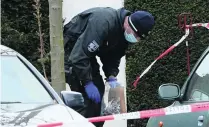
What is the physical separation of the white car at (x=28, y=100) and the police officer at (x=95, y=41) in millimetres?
1372

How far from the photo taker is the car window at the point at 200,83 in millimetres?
5365

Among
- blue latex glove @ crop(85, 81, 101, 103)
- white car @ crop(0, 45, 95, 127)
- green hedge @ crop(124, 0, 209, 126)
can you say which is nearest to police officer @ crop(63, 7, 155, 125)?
blue latex glove @ crop(85, 81, 101, 103)

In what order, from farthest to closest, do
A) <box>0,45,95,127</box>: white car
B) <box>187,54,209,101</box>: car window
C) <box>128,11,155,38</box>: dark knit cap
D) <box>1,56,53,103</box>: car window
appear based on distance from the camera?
<box>128,11,155,38</box>: dark knit cap → <box>187,54,209,101</box>: car window → <box>1,56,53,103</box>: car window → <box>0,45,95,127</box>: white car

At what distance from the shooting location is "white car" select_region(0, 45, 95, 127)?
4.32m

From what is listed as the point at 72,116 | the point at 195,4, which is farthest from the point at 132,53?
the point at 72,116

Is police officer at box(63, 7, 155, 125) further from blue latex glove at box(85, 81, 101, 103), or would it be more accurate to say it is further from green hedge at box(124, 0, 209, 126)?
green hedge at box(124, 0, 209, 126)

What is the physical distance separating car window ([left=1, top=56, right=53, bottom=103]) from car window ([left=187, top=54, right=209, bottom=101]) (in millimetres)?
1310


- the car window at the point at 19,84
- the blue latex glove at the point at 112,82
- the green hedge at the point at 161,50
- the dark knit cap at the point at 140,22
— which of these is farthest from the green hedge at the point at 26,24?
the car window at the point at 19,84

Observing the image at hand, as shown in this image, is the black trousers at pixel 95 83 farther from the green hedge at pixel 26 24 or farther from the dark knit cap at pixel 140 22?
the green hedge at pixel 26 24

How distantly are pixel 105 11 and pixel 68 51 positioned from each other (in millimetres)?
827

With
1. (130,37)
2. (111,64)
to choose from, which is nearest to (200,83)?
(130,37)

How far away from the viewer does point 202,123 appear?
485 centimetres

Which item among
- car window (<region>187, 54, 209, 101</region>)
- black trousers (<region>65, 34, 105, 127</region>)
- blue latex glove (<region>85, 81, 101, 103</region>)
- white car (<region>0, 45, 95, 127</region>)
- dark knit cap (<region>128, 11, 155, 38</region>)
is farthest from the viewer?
black trousers (<region>65, 34, 105, 127</region>)

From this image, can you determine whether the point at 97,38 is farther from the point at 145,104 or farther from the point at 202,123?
the point at 145,104
